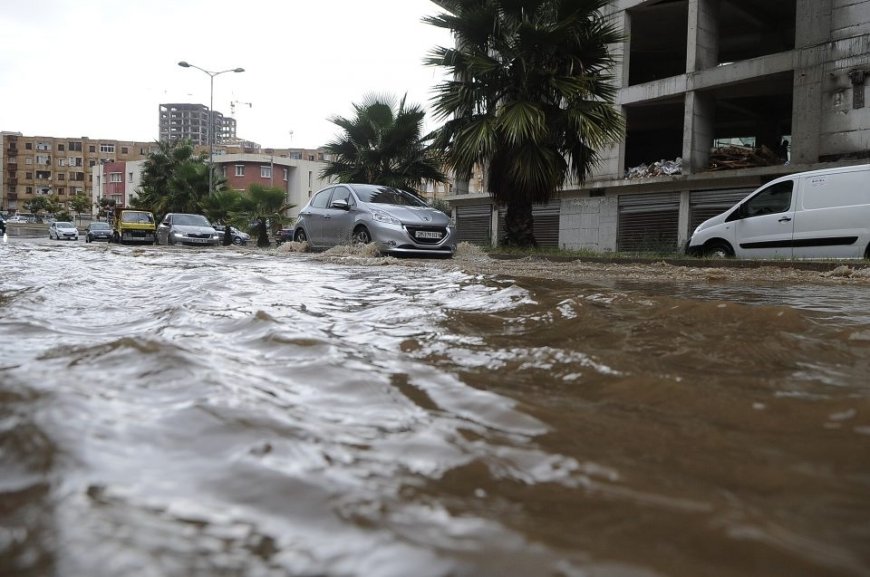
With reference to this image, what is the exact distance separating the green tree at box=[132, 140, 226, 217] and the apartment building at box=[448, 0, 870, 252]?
19.9 metres

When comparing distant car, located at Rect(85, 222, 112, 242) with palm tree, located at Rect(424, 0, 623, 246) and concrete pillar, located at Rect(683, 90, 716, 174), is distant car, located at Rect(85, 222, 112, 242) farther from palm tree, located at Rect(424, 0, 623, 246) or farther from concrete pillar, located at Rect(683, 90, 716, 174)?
concrete pillar, located at Rect(683, 90, 716, 174)

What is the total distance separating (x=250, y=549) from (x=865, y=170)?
33.3 feet

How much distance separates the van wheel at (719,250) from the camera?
10.4 metres

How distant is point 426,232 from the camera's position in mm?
10445

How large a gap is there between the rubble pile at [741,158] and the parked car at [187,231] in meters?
15.8

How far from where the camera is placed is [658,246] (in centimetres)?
1661

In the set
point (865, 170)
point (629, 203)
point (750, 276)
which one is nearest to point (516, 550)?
point (750, 276)

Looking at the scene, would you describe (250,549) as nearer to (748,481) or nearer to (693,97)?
(748,481)

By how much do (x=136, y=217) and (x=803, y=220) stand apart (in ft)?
80.7

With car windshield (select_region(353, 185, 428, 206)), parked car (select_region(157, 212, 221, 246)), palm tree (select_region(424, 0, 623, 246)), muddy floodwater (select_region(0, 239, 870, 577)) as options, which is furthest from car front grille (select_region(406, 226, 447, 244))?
parked car (select_region(157, 212, 221, 246))

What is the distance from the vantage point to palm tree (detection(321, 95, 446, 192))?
18750 mm

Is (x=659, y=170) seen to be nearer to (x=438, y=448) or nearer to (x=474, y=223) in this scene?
(x=474, y=223)

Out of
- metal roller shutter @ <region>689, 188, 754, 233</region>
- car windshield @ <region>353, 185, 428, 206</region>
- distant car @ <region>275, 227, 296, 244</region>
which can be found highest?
metal roller shutter @ <region>689, 188, 754, 233</region>

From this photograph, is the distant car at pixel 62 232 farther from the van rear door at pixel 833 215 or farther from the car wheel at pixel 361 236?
the van rear door at pixel 833 215
